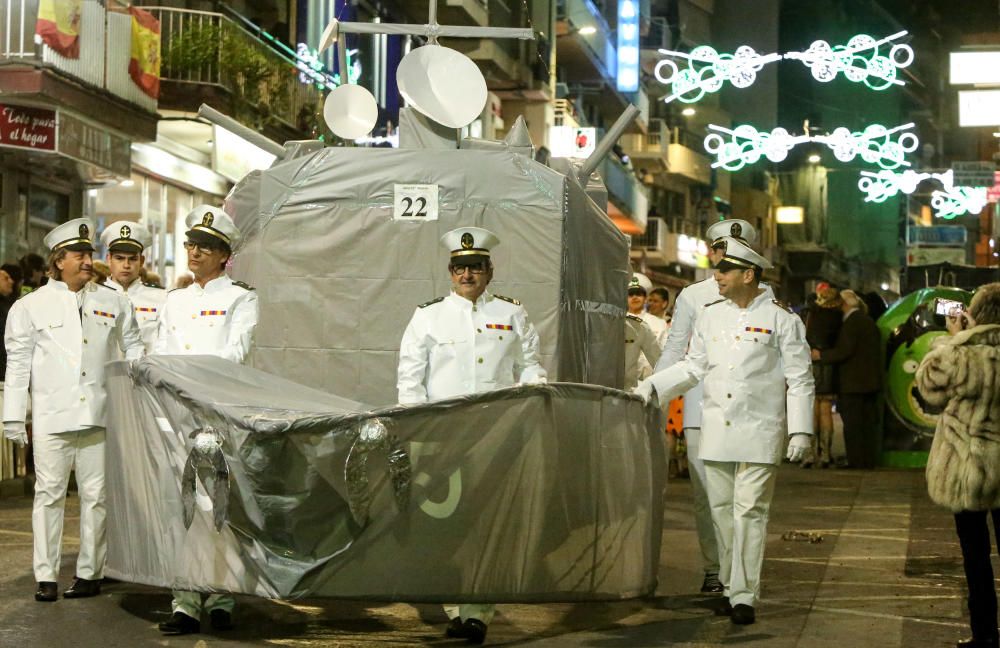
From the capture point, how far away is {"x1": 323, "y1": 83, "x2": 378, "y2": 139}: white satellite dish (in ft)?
45.4

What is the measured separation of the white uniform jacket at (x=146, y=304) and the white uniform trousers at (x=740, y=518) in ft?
13.7

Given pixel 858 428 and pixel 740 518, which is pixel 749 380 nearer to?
pixel 740 518

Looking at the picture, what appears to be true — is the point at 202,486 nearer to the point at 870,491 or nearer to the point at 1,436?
the point at 1,436

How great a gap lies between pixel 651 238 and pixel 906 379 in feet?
148

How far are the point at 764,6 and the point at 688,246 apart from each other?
2548cm

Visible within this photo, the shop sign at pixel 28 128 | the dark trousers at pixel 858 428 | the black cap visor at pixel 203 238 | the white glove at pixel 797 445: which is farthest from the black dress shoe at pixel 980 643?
the shop sign at pixel 28 128

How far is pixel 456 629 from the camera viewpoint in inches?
344

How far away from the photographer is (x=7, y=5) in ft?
71.1

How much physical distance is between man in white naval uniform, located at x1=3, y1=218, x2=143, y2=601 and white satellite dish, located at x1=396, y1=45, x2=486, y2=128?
323cm

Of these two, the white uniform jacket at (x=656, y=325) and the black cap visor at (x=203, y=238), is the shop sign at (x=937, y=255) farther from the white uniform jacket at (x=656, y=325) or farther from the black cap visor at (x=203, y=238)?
the black cap visor at (x=203, y=238)

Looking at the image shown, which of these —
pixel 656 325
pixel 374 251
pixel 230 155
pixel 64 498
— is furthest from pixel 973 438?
pixel 230 155

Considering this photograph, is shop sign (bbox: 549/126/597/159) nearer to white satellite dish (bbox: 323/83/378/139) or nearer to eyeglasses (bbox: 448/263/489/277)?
white satellite dish (bbox: 323/83/378/139)

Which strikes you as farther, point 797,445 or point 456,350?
point 797,445

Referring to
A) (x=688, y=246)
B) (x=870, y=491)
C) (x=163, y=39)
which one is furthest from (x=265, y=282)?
(x=688, y=246)
